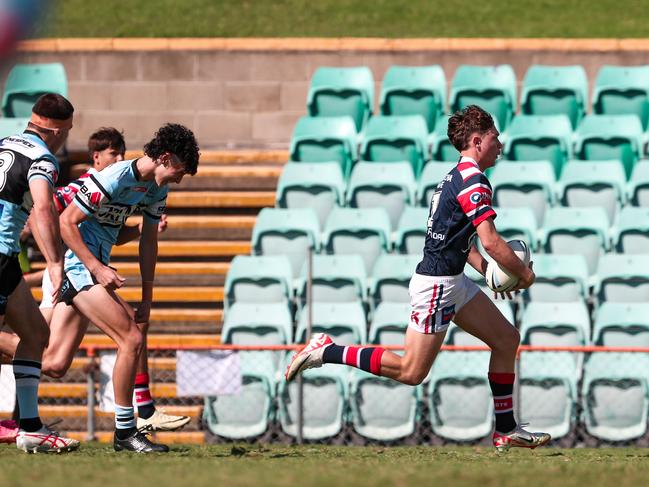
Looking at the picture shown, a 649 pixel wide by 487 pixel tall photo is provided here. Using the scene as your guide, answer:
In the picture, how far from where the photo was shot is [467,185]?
25.8 feet

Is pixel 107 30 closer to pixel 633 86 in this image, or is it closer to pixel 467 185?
pixel 633 86

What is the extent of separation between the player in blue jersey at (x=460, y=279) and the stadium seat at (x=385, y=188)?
5.74m

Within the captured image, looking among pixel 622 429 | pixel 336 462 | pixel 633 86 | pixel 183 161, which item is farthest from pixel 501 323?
pixel 633 86

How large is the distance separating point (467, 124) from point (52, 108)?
2.50 metres

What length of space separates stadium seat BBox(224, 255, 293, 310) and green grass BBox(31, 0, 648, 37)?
594 cm

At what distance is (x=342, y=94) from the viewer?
1591cm

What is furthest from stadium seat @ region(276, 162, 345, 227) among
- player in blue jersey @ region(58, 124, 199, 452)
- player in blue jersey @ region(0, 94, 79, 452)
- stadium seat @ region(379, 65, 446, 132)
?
player in blue jersey @ region(0, 94, 79, 452)

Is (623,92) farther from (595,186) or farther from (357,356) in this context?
(357,356)

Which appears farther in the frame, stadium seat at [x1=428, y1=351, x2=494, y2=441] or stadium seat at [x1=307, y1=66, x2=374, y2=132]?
stadium seat at [x1=307, y1=66, x2=374, y2=132]

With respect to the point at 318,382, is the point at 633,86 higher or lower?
higher

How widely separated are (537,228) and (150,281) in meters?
6.00

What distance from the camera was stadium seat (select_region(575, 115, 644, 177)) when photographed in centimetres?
1458

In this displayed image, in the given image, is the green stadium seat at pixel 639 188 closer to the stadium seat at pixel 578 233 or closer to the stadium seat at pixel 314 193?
the stadium seat at pixel 578 233

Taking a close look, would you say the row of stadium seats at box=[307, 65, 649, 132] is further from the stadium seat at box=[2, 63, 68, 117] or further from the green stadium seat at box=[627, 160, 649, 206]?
the stadium seat at box=[2, 63, 68, 117]
